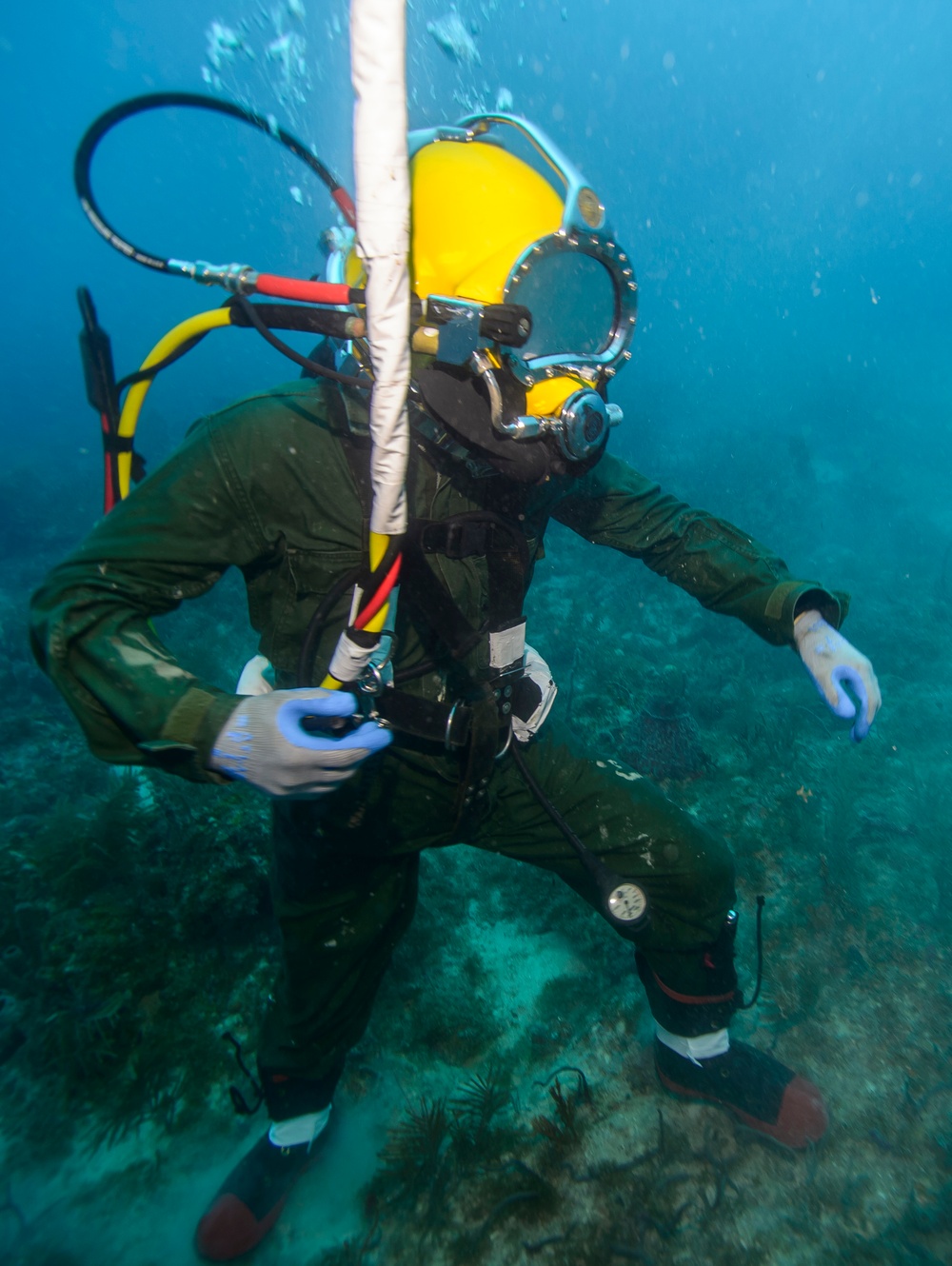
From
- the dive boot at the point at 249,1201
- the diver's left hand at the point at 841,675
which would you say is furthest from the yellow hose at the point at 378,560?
the dive boot at the point at 249,1201

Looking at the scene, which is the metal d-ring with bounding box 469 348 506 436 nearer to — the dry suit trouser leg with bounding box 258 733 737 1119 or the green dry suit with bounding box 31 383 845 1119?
the green dry suit with bounding box 31 383 845 1119

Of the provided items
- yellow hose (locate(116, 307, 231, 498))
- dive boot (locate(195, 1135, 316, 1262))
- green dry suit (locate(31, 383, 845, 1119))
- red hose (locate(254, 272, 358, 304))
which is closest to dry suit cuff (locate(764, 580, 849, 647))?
green dry suit (locate(31, 383, 845, 1119))

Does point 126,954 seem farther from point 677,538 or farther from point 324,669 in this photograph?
point 677,538

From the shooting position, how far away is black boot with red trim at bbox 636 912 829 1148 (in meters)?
2.74

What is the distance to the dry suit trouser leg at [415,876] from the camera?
2.36m

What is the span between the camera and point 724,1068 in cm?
288

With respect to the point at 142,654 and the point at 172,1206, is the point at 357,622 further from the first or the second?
the point at 172,1206

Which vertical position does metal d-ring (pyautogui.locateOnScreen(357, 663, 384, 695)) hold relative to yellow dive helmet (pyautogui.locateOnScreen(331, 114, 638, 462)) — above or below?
below

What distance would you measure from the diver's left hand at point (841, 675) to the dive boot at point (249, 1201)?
3.15 m

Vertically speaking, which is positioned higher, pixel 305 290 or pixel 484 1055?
pixel 305 290

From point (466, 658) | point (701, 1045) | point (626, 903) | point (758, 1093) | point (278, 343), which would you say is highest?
point (278, 343)

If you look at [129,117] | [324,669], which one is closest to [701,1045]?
[324,669]

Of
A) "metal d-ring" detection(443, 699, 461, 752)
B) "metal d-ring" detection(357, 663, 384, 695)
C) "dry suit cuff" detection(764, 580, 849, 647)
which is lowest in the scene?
"metal d-ring" detection(443, 699, 461, 752)

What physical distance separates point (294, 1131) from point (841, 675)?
10.5 ft
